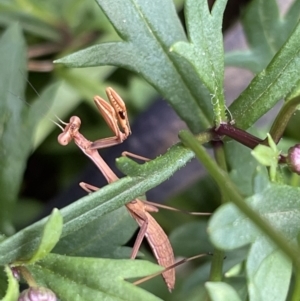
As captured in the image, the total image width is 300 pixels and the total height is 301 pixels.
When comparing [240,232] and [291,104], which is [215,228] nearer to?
[240,232]

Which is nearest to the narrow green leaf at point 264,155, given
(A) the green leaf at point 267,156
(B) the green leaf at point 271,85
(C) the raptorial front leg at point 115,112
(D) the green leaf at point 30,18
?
(A) the green leaf at point 267,156

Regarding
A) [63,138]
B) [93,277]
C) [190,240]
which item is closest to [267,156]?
[93,277]

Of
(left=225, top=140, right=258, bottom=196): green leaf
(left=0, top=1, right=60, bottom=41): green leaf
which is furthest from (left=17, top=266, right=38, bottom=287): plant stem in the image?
(left=0, top=1, right=60, bottom=41): green leaf

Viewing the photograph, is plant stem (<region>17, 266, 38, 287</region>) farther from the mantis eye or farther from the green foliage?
the mantis eye

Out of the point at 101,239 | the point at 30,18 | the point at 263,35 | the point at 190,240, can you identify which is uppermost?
the point at 30,18

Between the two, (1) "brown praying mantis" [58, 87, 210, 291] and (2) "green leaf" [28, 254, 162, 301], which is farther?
(1) "brown praying mantis" [58, 87, 210, 291]

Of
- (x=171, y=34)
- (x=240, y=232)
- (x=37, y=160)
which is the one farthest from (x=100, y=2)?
(x=37, y=160)

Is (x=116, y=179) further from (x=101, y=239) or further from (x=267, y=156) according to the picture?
(x=267, y=156)
